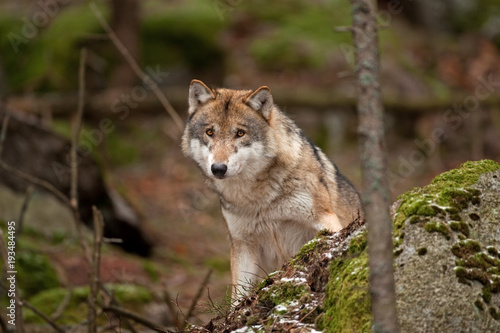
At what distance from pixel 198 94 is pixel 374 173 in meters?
3.86

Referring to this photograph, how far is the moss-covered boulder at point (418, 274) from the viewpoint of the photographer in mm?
3596

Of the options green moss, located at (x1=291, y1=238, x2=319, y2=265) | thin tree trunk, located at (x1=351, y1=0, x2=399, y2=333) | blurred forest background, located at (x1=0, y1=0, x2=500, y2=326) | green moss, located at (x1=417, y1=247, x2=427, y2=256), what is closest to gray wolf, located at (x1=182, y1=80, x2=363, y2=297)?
green moss, located at (x1=291, y1=238, x2=319, y2=265)

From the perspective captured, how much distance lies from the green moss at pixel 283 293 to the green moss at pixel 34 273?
528 centimetres

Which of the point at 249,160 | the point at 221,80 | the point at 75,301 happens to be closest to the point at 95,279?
the point at 249,160

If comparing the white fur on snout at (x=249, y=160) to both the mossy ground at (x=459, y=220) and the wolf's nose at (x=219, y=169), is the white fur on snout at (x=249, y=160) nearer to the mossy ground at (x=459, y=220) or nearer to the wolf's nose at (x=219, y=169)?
the wolf's nose at (x=219, y=169)

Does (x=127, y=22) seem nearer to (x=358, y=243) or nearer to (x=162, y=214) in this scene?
(x=162, y=214)

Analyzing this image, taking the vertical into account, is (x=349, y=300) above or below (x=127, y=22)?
below

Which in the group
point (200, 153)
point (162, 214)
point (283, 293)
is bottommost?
point (283, 293)

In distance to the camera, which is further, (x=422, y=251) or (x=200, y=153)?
(x=200, y=153)

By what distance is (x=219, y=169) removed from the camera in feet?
19.7

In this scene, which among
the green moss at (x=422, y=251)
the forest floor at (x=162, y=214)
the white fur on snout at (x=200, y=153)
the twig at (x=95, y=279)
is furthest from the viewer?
the forest floor at (x=162, y=214)

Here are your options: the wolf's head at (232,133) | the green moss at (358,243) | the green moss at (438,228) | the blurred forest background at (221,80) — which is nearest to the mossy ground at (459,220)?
the green moss at (438,228)

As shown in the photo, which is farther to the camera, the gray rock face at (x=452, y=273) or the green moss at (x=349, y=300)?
the green moss at (x=349, y=300)

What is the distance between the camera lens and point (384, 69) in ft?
58.8
